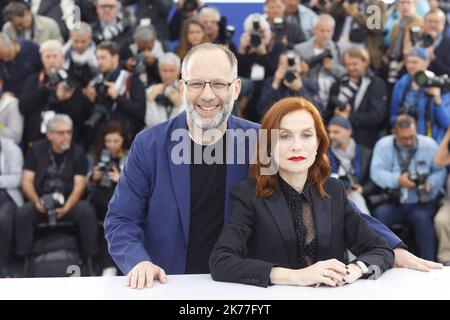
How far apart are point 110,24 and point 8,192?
1.31 metres

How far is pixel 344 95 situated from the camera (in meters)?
4.88

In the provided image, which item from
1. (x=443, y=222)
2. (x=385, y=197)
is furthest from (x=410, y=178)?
(x=443, y=222)

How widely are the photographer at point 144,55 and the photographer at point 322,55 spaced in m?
0.90

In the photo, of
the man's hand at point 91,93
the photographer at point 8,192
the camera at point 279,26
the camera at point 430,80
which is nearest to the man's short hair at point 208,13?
the camera at point 279,26

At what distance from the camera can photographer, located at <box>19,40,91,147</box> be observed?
480cm

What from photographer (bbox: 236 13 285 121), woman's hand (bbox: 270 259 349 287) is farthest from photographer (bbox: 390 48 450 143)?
woman's hand (bbox: 270 259 349 287)

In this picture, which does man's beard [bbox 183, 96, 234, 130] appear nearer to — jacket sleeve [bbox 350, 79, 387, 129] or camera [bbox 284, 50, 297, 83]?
camera [bbox 284, 50, 297, 83]

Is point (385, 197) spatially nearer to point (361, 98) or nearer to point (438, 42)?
point (361, 98)

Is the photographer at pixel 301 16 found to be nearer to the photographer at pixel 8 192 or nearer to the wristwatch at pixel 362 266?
the photographer at pixel 8 192

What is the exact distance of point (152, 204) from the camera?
2.37 meters

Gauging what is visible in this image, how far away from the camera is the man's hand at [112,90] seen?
4848 mm

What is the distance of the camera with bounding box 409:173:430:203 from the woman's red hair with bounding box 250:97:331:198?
101 inches

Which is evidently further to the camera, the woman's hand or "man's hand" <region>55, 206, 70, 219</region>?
"man's hand" <region>55, 206, 70, 219</region>
